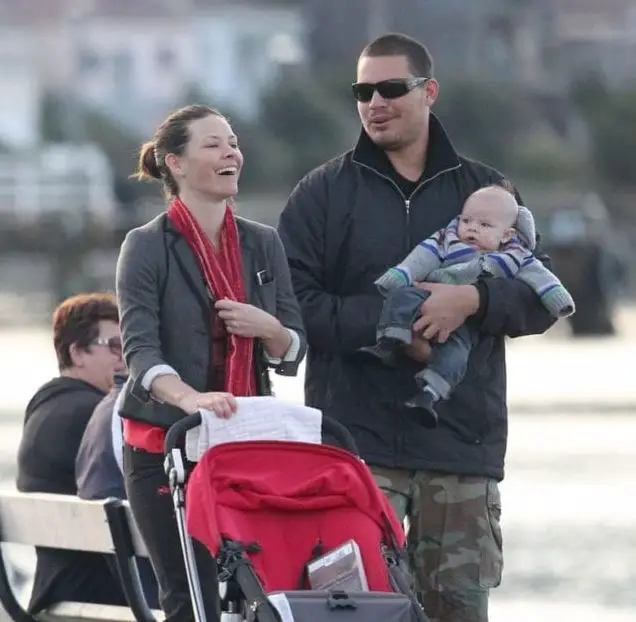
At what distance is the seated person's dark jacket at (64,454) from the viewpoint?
7.77m

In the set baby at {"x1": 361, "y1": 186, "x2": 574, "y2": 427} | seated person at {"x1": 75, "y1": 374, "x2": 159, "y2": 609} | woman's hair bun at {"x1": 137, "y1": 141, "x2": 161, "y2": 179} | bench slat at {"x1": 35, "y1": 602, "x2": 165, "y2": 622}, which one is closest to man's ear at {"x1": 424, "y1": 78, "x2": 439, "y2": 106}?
baby at {"x1": 361, "y1": 186, "x2": 574, "y2": 427}

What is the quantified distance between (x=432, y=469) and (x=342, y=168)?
93 centimetres

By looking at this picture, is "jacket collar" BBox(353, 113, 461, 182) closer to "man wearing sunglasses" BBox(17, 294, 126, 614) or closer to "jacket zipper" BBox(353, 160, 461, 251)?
"jacket zipper" BBox(353, 160, 461, 251)

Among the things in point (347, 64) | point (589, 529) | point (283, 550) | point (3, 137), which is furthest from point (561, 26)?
point (283, 550)

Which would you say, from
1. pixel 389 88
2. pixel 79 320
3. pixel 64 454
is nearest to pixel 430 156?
pixel 389 88

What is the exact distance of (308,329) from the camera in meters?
6.79

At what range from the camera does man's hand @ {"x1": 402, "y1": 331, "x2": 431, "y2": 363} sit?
21.6 ft

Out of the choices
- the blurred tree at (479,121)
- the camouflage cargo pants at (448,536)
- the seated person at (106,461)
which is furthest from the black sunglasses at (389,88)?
the blurred tree at (479,121)

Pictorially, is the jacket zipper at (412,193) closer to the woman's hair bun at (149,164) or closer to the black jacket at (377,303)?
the black jacket at (377,303)

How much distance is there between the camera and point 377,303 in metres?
6.76

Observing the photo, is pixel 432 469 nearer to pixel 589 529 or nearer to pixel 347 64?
pixel 589 529

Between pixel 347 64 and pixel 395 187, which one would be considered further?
pixel 347 64

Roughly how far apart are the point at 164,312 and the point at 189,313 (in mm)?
68

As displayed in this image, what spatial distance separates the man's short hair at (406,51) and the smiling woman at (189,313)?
2.41ft
